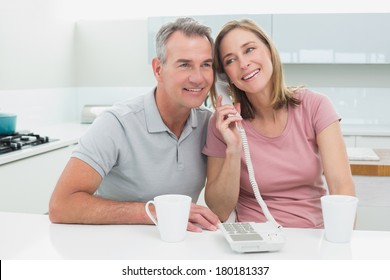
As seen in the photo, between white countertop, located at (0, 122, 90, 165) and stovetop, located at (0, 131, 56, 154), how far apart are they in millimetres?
39

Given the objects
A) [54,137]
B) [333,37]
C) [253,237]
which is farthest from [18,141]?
[333,37]

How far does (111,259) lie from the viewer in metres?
1.06

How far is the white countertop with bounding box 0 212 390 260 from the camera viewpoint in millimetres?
1084

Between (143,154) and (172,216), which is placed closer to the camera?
(172,216)

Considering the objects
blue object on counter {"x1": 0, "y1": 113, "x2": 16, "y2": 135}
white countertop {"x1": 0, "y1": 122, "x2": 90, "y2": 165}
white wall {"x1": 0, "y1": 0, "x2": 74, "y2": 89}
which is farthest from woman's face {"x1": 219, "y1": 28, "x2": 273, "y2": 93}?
white wall {"x1": 0, "y1": 0, "x2": 74, "y2": 89}

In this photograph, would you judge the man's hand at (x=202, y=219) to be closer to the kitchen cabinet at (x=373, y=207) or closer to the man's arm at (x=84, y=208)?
the man's arm at (x=84, y=208)

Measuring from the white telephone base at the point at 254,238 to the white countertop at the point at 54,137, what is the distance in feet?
5.50

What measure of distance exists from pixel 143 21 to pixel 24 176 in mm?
2230

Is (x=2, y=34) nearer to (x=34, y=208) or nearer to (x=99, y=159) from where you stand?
(x=34, y=208)

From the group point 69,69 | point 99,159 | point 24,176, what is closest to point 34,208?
point 24,176

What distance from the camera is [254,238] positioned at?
1.11m

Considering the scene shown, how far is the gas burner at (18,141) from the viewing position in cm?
266

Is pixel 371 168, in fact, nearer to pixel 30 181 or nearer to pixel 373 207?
pixel 373 207

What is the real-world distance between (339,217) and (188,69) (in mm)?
771
